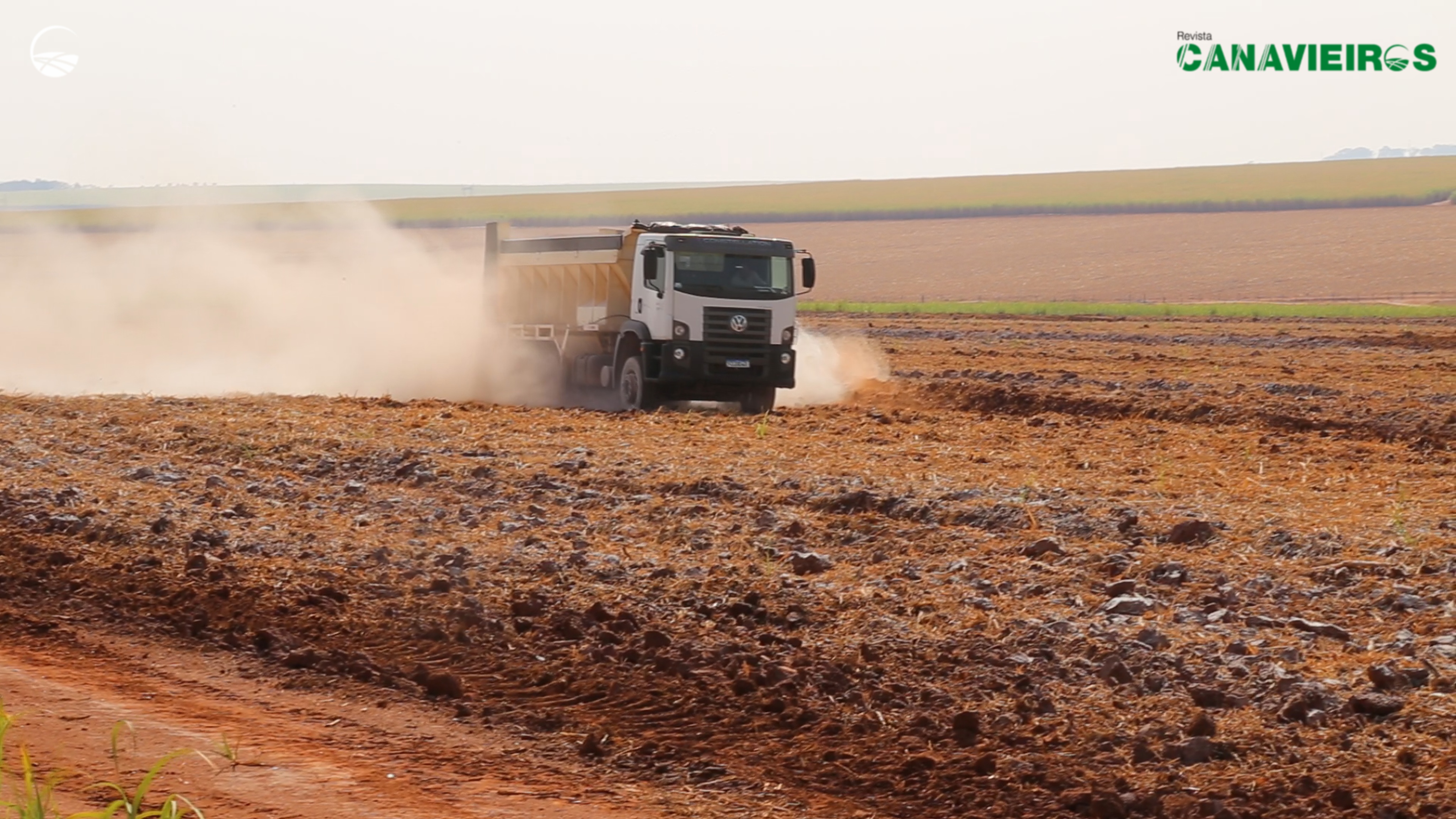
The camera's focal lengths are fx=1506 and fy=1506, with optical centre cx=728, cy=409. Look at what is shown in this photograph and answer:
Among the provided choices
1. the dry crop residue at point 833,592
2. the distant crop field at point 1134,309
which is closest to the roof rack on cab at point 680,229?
the dry crop residue at point 833,592

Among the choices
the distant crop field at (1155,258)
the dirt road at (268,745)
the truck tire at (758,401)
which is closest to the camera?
the dirt road at (268,745)

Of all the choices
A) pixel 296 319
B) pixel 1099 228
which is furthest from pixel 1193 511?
pixel 1099 228

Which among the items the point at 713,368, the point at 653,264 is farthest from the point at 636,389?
the point at 653,264

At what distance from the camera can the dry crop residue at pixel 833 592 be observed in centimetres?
700

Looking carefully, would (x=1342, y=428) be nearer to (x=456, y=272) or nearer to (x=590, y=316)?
(x=590, y=316)

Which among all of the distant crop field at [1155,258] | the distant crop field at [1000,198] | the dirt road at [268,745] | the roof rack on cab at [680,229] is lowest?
the dirt road at [268,745]

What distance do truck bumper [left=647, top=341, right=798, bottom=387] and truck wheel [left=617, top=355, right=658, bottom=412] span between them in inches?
6.6

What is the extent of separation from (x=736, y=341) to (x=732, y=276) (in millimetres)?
983

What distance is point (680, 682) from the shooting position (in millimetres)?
8180

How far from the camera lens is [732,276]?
2286 cm

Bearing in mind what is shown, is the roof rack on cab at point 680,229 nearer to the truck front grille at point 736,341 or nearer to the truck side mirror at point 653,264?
the truck side mirror at point 653,264

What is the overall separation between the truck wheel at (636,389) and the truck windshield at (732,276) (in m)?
1.40

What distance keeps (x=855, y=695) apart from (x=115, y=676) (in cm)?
426

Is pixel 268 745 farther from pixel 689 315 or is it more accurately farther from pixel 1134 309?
pixel 1134 309
